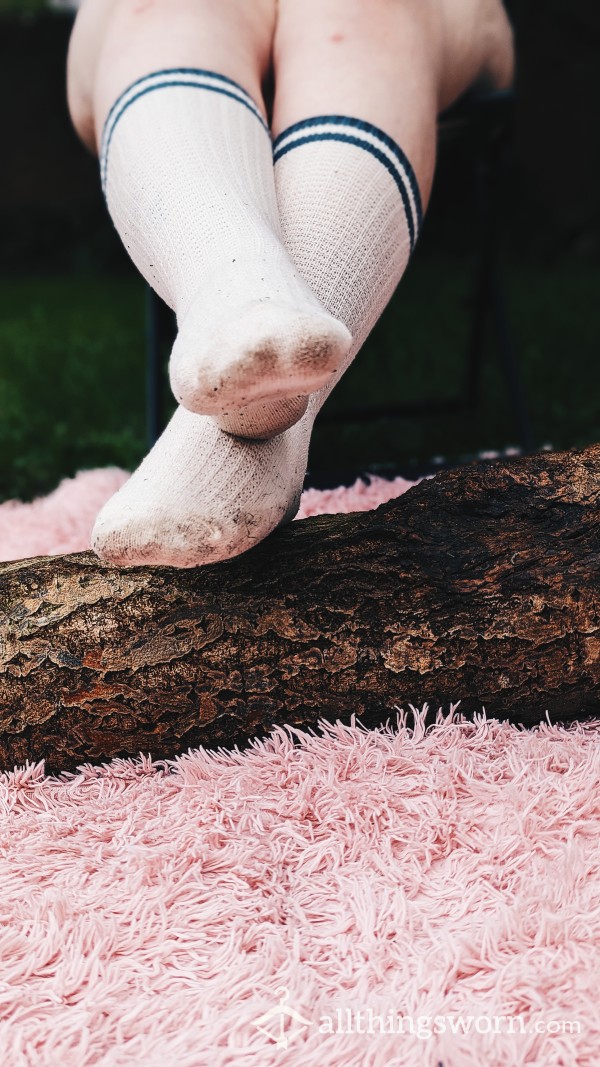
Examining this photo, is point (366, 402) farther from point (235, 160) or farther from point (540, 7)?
point (540, 7)

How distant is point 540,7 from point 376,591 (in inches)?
161

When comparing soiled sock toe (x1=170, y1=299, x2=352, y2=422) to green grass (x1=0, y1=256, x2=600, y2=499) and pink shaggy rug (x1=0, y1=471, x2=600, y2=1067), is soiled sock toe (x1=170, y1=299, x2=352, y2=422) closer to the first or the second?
pink shaggy rug (x1=0, y1=471, x2=600, y2=1067)

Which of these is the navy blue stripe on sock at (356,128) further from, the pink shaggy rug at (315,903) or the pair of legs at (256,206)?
the pink shaggy rug at (315,903)

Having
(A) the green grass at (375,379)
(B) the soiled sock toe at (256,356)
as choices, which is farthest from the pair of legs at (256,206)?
(A) the green grass at (375,379)

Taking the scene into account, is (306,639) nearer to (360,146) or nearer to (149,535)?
(149,535)

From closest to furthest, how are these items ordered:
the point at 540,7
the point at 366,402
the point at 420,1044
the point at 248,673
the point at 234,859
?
the point at 420,1044 < the point at 234,859 < the point at 248,673 < the point at 366,402 < the point at 540,7

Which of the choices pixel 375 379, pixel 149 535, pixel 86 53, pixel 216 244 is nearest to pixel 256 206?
pixel 216 244

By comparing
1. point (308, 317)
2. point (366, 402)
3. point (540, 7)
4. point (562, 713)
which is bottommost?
point (366, 402)

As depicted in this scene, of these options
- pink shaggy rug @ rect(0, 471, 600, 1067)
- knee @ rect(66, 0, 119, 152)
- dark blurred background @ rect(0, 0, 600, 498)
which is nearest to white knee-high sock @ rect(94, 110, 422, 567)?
pink shaggy rug @ rect(0, 471, 600, 1067)

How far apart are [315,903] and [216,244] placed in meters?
0.47

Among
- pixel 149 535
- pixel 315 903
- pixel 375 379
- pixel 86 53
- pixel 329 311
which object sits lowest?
pixel 375 379

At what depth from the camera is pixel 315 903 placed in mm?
563

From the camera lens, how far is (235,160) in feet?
2.41

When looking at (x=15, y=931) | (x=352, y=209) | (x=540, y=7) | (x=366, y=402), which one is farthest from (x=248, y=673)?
(x=540, y=7)
